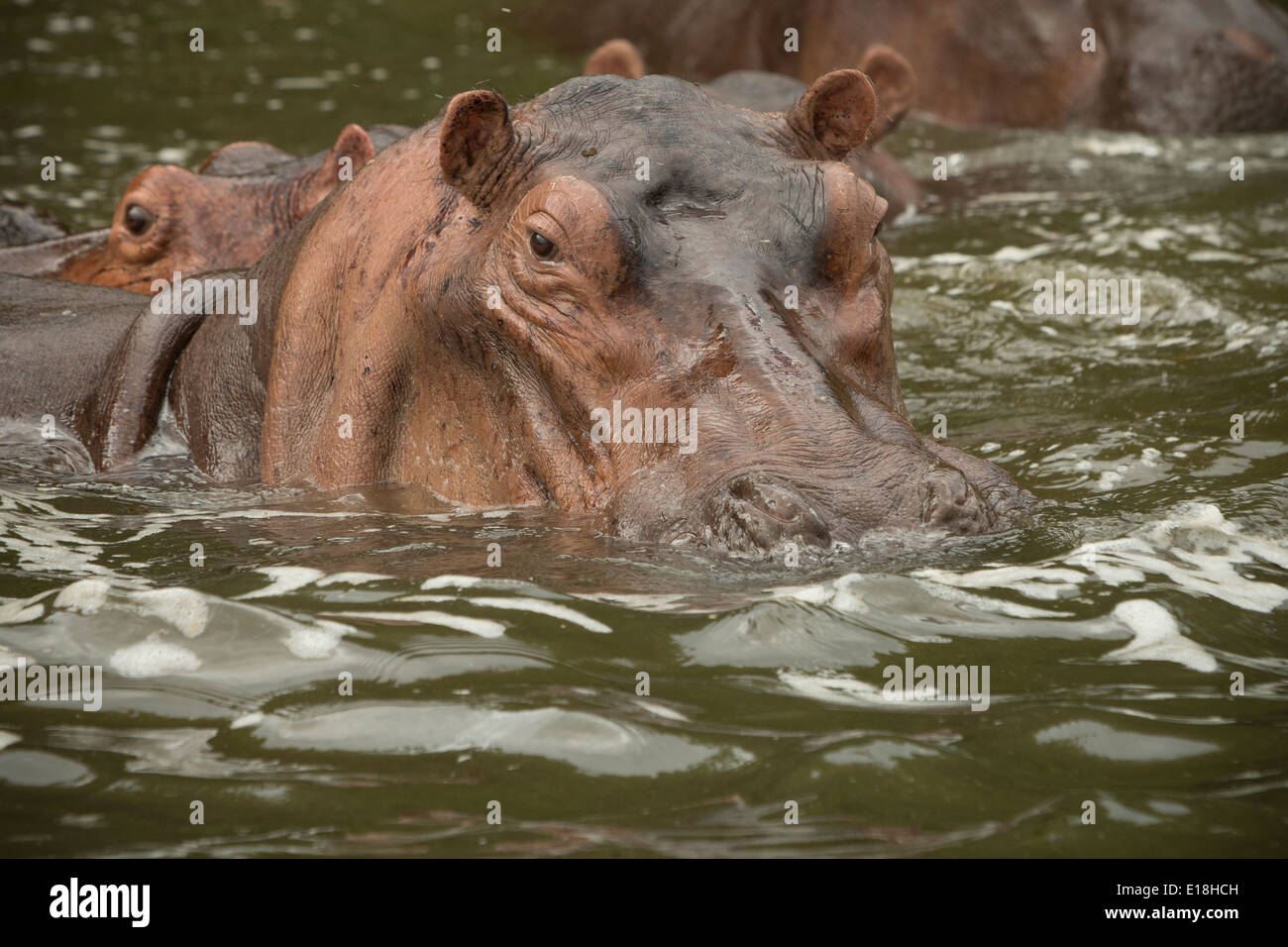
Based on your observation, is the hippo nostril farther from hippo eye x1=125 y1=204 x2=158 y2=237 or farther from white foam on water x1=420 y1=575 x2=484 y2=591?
hippo eye x1=125 y1=204 x2=158 y2=237

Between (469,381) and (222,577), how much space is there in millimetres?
927

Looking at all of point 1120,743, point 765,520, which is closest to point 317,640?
point 765,520

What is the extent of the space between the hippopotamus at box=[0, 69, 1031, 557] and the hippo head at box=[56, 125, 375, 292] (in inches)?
70.1

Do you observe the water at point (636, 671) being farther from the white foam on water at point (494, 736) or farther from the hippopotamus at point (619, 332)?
the hippopotamus at point (619, 332)

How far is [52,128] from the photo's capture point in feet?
48.3

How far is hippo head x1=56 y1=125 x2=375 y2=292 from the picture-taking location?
7566 mm

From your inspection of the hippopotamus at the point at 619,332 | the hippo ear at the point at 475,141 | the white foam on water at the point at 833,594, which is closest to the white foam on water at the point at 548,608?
the hippopotamus at the point at 619,332

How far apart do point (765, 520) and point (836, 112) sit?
197cm

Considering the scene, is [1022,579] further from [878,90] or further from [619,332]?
[878,90]

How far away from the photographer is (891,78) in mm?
10859

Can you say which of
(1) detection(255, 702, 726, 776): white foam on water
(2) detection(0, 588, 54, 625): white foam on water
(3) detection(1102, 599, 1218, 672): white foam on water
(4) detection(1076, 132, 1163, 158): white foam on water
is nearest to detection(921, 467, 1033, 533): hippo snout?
(3) detection(1102, 599, 1218, 672): white foam on water
